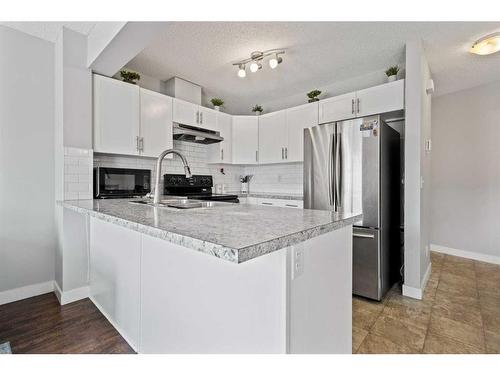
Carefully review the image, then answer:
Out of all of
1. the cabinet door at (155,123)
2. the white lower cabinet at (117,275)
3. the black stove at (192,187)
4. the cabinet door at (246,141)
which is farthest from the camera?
the cabinet door at (246,141)

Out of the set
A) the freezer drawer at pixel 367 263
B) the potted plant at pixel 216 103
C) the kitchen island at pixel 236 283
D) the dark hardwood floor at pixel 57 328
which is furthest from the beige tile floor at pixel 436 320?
the potted plant at pixel 216 103

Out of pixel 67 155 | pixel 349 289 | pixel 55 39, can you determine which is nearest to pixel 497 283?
pixel 349 289

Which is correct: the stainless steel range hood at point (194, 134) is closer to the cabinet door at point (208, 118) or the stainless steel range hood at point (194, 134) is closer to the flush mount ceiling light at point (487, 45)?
the cabinet door at point (208, 118)

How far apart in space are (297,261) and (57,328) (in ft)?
6.71

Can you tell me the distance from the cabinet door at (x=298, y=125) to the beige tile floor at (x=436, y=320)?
207cm

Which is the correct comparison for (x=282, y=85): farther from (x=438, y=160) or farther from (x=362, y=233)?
(x=438, y=160)

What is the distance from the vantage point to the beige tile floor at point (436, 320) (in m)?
1.71

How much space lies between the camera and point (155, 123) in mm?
3049

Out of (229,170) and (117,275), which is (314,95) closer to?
(229,170)

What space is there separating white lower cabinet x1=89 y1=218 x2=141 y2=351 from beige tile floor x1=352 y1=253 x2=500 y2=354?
149 centimetres

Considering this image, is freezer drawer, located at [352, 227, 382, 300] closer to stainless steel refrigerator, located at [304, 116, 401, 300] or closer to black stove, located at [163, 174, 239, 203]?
stainless steel refrigerator, located at [304, 116, 401, 300]

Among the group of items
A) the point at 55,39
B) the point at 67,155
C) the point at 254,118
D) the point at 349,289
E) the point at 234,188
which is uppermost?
the point at 55,39

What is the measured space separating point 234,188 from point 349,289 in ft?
11.1

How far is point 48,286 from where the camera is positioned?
2.48 m
